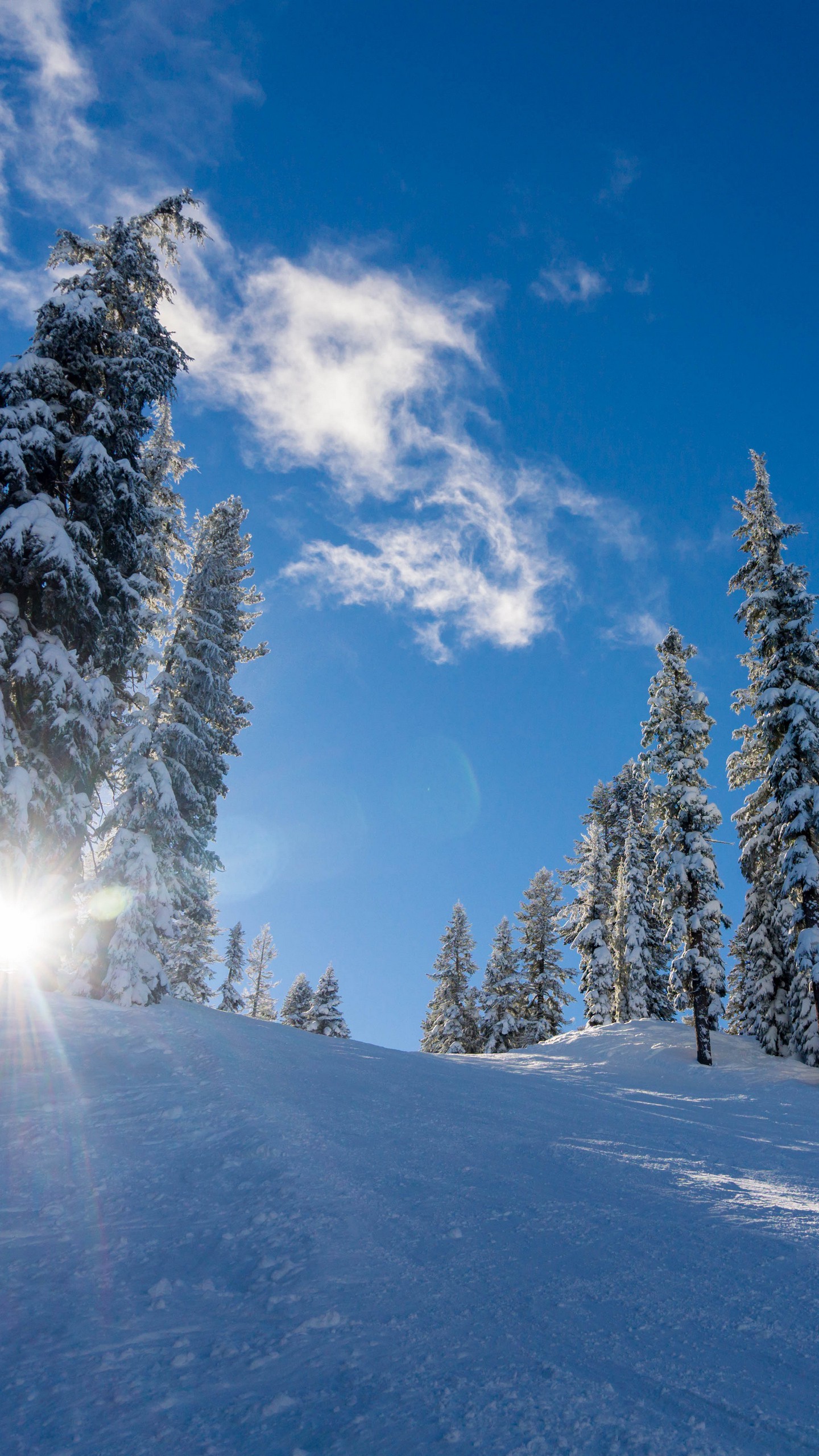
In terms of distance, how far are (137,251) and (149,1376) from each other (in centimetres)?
1922

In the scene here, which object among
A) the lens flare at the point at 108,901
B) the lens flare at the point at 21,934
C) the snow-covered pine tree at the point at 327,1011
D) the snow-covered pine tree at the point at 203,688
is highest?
the snow-covered pine tree at the point at 203,688

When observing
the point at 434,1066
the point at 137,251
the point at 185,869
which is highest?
the point at 137,251

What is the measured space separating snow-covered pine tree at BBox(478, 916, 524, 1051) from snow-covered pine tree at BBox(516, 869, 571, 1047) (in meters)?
0.39

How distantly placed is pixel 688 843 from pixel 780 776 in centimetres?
452

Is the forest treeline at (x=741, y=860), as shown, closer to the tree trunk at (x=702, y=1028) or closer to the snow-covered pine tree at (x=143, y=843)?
the tree trunk at (x=702, y=1028)

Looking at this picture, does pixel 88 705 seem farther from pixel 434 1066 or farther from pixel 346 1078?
pixel 434 1066

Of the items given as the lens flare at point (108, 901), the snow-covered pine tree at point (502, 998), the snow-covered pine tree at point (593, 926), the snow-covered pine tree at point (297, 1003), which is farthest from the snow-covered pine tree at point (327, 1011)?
the lens flare at point (108, 901)

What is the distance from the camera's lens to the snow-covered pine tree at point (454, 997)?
133 ft

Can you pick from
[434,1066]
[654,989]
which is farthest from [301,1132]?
[654,989]

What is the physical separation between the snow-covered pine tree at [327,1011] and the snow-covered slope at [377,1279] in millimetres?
37364

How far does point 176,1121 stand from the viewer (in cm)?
686

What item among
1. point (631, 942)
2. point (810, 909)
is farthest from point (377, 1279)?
point (631, 942)

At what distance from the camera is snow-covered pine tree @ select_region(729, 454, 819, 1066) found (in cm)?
1973

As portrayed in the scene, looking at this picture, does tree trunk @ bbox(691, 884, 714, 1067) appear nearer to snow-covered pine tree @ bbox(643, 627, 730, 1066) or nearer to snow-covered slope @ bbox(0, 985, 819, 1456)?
snow-covered pine tree @ bbox(643, 627, 730, 1066)
